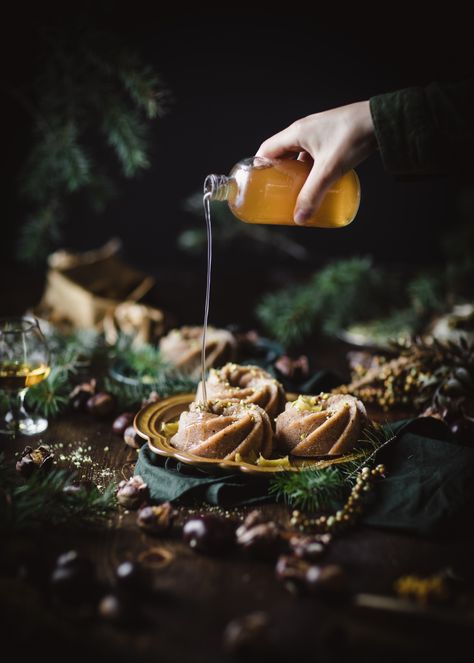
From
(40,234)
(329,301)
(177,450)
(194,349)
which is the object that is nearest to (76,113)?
(40,234)

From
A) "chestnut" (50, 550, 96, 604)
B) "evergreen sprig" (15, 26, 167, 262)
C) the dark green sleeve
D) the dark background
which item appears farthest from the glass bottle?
the dark background

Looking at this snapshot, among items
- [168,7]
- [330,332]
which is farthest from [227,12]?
[330,332]

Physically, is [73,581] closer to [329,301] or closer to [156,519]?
[156,519]

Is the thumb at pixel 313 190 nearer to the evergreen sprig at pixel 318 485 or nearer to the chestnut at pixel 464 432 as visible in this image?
the evergreen sprig at pixel 318 485

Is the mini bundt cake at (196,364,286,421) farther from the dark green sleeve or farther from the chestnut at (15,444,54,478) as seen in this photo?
the dark green sleeve

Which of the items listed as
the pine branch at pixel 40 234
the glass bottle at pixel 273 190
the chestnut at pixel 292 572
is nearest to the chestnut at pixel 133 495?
the chestnut at pixel 292 572

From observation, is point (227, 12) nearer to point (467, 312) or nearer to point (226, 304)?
point (226, 304)
